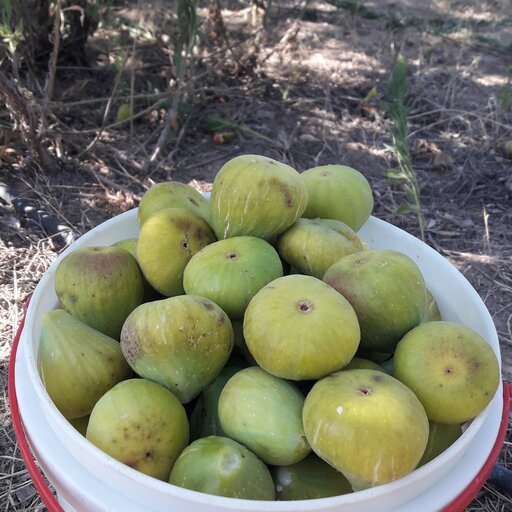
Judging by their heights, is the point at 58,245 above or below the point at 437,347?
below

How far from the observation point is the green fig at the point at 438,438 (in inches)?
45.8

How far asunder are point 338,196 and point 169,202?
1.42 ft

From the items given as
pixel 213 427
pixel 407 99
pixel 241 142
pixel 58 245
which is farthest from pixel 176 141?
pixel 213 427

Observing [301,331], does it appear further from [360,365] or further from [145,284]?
[145,284]

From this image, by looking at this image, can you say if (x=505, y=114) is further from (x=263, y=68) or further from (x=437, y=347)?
(x=437, y=347)

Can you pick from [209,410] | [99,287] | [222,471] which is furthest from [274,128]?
[222,471]

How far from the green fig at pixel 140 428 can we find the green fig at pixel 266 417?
3.8 inches

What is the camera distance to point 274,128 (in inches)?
145

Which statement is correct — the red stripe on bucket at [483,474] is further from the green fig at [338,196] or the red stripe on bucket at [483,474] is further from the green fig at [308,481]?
the green fig at [338,196]

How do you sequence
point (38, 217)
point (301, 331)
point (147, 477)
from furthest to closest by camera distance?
point (38, 217) < point (301, 331) < point (147, 477)

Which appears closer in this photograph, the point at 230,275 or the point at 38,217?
the point at 230,275

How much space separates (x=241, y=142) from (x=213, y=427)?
2576 millimetres

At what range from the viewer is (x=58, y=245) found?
266 centimetres

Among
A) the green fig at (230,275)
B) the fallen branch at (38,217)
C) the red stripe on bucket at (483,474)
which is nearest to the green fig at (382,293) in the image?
the green fig at (230,275)
